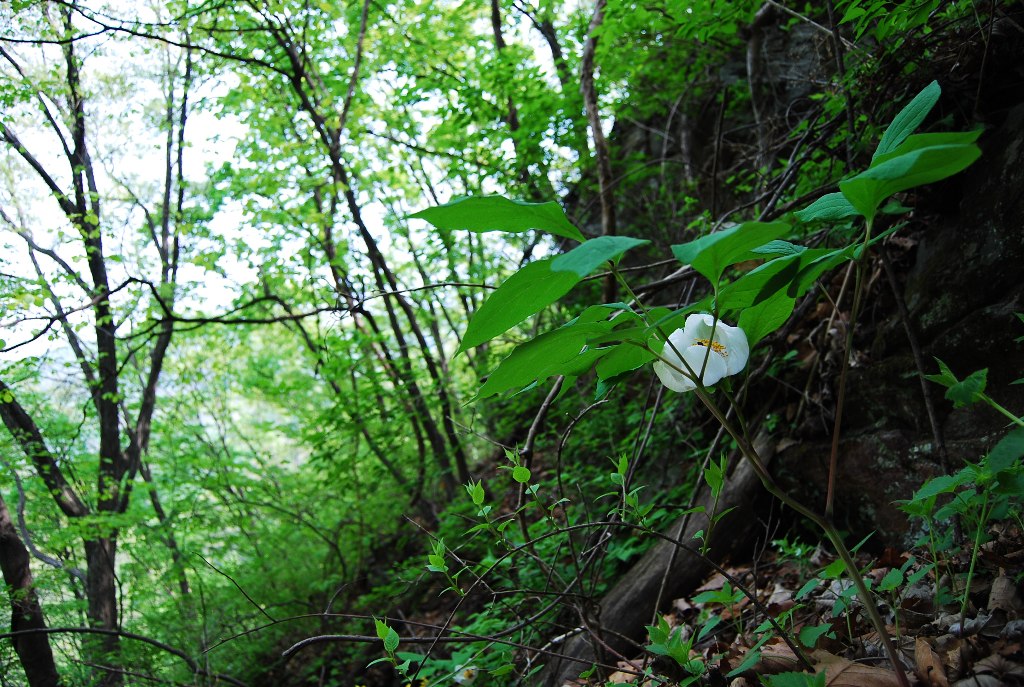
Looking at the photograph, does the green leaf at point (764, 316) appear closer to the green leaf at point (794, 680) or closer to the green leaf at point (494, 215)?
the green leaf at point (494, 215)

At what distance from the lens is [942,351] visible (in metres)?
2.22

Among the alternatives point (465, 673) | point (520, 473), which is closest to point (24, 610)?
point (465, 673)

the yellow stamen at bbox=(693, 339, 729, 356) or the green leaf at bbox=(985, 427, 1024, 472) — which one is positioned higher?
the yellow stamen at bbox=(693, 339, 729, 356)

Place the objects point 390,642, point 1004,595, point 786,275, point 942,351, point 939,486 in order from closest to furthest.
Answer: point 786,275 < point 939,486 < point 390,642 < point 1004,595 < point 942,351

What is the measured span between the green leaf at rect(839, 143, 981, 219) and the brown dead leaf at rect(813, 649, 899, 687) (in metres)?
0.85

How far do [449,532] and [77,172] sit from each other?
5684 mm

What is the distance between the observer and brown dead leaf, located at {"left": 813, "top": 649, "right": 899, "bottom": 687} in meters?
1.15

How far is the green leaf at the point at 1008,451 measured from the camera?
37.4 inches

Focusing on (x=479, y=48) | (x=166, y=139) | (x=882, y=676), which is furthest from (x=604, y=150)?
(x=166, y=139)

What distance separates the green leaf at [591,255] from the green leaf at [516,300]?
85 millimetres

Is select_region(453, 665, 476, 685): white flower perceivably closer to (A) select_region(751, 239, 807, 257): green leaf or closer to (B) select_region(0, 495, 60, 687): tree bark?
(A) select_region(751, 239, 807, 257): green leaf

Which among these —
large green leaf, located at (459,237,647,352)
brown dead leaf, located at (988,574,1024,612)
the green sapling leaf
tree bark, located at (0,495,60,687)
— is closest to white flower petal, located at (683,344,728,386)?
large green leaf, located at (459,237,647,352)

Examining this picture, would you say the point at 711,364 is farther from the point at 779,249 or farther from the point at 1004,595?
the point at 1004,595

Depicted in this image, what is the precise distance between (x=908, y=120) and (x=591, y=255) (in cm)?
51
